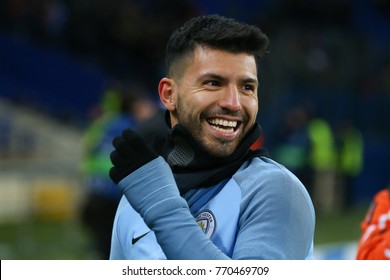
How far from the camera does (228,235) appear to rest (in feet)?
8.36

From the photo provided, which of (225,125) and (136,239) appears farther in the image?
(136,239)

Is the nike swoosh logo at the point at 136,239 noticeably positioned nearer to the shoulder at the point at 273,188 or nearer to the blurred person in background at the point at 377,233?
the shoulder at the point at 273,188

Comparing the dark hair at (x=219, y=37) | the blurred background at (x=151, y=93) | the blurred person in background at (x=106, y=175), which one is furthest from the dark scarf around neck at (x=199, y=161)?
the blurred background at (x=151, y=93)

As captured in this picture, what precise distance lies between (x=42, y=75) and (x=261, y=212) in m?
13.7

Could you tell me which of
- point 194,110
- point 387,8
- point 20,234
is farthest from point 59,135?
point 194,110

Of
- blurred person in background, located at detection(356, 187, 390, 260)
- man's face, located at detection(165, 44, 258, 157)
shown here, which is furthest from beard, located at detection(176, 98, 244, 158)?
blurred person in background, located at detection(356, 187, 390, 260)

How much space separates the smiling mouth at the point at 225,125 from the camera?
8.63 feet

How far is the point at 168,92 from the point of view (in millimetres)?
2836

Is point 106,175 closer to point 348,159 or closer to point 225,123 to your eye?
point 225,123

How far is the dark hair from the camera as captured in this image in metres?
2.64

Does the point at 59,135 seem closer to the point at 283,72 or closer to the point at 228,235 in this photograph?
the point at 283,72

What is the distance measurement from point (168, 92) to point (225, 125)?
0.94 ft

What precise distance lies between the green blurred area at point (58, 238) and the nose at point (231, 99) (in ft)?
24.7

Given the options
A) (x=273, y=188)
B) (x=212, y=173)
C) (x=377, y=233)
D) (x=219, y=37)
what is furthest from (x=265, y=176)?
(x=377, y=233)
